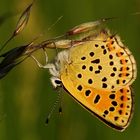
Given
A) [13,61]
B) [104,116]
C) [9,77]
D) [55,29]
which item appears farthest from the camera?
[55,29]

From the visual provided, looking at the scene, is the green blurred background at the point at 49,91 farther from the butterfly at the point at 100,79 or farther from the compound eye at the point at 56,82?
the compound eye at the point at 56,82

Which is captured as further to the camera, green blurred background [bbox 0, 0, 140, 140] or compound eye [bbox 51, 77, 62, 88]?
green blurred background [bbox 0, 0, 140, 140]

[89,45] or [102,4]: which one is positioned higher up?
[102,4]

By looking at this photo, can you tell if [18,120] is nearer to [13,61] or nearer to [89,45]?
[89,45]

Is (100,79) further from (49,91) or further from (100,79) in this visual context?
(49,91)

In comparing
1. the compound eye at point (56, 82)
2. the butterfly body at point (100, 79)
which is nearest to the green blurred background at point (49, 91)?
the butterfly body at point (100, 79)

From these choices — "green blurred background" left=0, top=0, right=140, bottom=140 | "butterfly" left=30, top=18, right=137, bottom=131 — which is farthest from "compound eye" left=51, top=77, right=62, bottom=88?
"green blurred background" left=0, top=0, right=140, bottom=140

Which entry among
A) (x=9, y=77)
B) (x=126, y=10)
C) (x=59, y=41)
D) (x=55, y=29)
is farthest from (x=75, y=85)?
(x=126, y=10)

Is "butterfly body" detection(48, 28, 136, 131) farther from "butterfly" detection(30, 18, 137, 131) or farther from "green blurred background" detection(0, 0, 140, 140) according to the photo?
"green blurred background" detection(0, 0, 140, 140)
